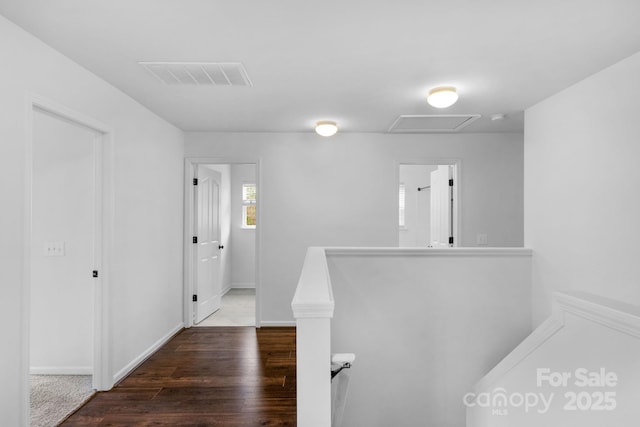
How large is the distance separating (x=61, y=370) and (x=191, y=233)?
1881 mm

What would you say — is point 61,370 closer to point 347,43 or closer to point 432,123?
point 347,43

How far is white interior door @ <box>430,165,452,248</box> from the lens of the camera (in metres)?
4.80

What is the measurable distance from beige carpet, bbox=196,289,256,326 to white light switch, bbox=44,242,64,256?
1.98 meters

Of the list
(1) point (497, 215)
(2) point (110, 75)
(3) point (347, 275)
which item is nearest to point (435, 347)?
(3) point (347, 275)

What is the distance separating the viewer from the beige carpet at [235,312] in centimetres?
475

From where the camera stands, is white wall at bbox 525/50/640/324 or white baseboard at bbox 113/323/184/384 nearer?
white wall at bbox 525/50/640/324

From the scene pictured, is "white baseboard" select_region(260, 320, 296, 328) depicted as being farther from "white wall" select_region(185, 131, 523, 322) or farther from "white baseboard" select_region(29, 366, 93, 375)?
"white baseboard" select_region(29, 366, 93, 375)

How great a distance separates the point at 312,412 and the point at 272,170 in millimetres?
3699

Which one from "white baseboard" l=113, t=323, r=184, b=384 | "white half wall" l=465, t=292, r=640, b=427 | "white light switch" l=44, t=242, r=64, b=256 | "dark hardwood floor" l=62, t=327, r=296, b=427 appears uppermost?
"white light switch" l=44, t=242, r=64, b=256

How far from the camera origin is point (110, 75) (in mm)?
2744

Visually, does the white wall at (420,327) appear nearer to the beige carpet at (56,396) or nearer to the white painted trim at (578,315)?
the white painted trim at (578,315)

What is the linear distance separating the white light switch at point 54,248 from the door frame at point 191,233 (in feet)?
4.90

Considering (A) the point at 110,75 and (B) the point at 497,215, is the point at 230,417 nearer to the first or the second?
(A) the point at 110,75

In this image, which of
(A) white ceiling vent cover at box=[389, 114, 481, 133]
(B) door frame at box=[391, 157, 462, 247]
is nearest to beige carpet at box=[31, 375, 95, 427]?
(B) door frame at box=[391, 157, 462, 247]
